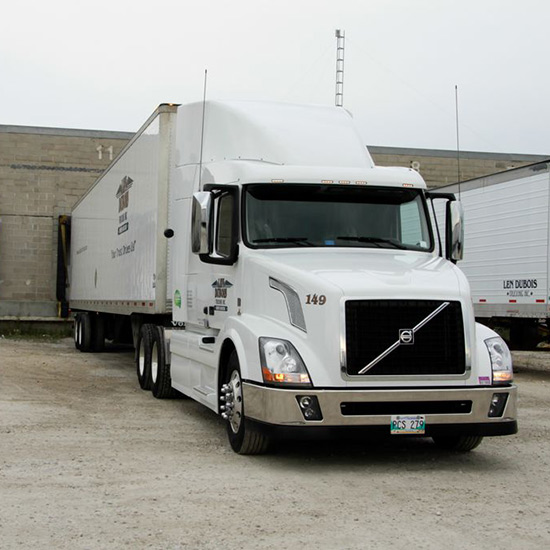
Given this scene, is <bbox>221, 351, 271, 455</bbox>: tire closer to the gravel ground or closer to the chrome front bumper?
the gravel ground

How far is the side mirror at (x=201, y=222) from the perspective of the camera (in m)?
8.89

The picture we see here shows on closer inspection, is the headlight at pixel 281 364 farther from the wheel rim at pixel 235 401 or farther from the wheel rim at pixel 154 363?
the wheel rim at pixel 154 363

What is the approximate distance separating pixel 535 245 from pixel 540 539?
11548 mm

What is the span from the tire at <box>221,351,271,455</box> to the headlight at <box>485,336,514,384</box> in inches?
81.5

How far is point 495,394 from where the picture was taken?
7.88 metres

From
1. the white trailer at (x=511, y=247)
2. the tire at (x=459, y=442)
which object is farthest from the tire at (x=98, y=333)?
the tire at (x=459, y=442)

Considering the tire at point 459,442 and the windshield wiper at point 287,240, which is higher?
the windshield wiper at point 287,240

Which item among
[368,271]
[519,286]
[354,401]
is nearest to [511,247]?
[519,286]

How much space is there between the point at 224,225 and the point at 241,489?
3221 millimetres

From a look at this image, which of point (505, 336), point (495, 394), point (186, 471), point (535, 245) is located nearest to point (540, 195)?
point (535, 245)

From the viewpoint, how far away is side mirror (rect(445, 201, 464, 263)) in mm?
9266

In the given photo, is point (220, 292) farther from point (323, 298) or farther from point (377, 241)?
point (323, 298)

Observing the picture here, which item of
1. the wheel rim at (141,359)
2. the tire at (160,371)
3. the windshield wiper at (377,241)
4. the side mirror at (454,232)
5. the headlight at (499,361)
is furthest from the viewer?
the wheel rim at (141,359)

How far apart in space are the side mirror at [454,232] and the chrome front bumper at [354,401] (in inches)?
72.4
